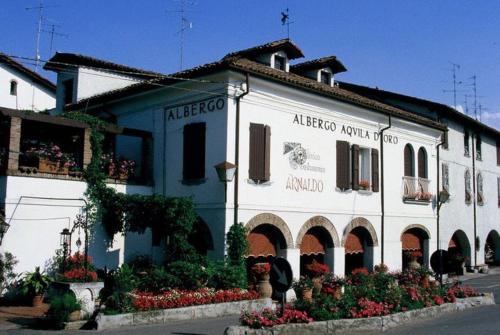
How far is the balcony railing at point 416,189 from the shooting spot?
71.8 ft

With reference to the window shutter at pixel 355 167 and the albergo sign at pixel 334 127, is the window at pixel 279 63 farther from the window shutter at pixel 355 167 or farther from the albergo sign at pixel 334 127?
the window shutter at pixel 355 167

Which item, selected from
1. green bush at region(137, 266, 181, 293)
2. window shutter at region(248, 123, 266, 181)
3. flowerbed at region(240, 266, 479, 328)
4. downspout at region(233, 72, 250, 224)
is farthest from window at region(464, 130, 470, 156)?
green bush at region(137, 266, 181, 293)

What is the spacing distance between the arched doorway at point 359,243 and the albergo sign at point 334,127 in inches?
120

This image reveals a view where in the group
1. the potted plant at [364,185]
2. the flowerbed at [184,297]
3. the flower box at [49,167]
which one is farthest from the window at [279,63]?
the flowerbed at [184,297]

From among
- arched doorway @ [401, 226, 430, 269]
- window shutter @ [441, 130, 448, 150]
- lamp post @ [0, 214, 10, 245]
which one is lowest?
arched doorway @ [401, 226, 430, 269]

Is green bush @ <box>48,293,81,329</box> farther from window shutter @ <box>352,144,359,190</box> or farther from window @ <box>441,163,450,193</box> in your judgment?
window @ <box>441,163,450,193</box>

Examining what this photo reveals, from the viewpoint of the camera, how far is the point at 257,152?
1608 centimetres

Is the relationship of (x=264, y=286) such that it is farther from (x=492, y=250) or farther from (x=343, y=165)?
(x=492, y=250)

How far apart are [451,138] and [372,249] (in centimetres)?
978

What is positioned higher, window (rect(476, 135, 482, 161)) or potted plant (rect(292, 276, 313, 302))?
window (rect(476, 135, 482, 161))

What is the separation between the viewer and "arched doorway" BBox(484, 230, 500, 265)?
3256cm

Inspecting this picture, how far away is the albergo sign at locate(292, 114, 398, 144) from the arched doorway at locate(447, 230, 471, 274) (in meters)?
8.59

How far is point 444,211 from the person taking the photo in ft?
84.8

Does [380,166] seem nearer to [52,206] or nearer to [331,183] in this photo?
[331,183]
